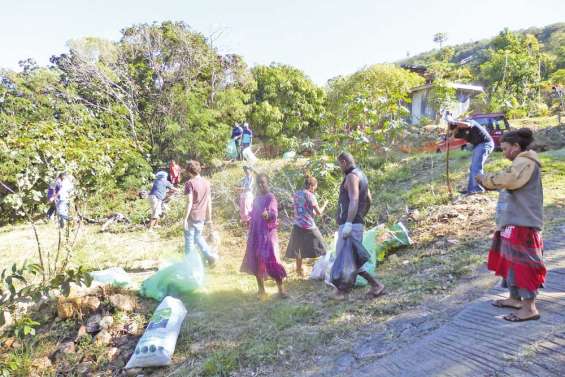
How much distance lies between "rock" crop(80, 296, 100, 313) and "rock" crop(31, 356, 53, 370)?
2.11ft

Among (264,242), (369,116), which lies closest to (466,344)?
(264,242)

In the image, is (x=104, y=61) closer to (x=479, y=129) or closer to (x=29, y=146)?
(x=29, y=146)

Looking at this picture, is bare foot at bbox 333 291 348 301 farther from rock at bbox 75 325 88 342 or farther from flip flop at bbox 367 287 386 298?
rock at bbox 75 325 88 342

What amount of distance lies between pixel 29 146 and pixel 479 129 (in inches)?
252

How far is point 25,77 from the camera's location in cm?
1469

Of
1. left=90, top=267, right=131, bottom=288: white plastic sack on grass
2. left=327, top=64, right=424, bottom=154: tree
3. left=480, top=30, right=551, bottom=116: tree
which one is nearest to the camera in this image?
left=90, top=267, right=131, bottom=288: white plastic sack on grass

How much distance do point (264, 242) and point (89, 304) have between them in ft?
7.06

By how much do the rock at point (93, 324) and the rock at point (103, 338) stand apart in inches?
5.1

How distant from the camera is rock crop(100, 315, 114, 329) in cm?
451

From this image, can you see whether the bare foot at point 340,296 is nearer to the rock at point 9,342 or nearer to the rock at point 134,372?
the rock at point 134,372

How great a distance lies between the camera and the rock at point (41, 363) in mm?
4084

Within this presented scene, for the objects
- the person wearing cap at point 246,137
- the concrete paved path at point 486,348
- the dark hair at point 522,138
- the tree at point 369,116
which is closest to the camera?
the concrete paved path at point 486,348

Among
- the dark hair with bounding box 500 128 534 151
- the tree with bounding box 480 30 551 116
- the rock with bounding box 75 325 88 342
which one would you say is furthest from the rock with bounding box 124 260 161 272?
the tree with bounding box 480 30 551 116

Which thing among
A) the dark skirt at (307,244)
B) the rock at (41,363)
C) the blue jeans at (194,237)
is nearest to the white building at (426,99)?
the dark skirt at (307,244)
